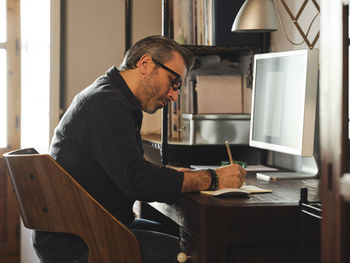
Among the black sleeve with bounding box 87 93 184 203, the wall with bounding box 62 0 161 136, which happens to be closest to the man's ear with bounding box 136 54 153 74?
the black sleeve with bounding box 87 93 184 203

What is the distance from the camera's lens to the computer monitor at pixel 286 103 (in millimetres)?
1843

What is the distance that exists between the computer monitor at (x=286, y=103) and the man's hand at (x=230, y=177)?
260 mm

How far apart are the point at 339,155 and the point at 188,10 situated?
2.12 meters

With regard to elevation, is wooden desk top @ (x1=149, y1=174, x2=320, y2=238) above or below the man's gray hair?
below

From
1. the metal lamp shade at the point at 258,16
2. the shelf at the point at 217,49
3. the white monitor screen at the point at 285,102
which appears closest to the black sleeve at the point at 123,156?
the white monitor screen at the point at 285,102

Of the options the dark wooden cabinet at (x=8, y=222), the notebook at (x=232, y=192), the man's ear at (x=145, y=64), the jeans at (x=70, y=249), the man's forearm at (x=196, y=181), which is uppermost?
the man's ear at (x=145, y=64)

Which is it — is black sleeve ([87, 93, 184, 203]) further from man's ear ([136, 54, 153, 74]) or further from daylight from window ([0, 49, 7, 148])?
daylight from window ([0, 49, 7, 148])

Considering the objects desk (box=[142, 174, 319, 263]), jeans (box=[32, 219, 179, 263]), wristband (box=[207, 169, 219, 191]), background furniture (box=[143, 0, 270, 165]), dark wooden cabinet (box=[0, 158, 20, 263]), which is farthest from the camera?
dark wooden cabinet (box=[0, 158, 20, 263])

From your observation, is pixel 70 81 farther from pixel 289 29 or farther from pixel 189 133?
pixel 289 29

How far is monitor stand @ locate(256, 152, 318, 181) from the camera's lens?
2.05m

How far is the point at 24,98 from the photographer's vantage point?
10.8 ft

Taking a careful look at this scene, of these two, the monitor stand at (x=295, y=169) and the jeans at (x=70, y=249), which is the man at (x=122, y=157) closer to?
the jeans at (x=70, y=249)

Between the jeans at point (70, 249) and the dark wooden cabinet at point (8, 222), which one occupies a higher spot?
the jeans at point (70, 249)

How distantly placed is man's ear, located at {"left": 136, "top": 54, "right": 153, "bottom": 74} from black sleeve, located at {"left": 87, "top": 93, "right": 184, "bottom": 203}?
Result: 0.80ft
